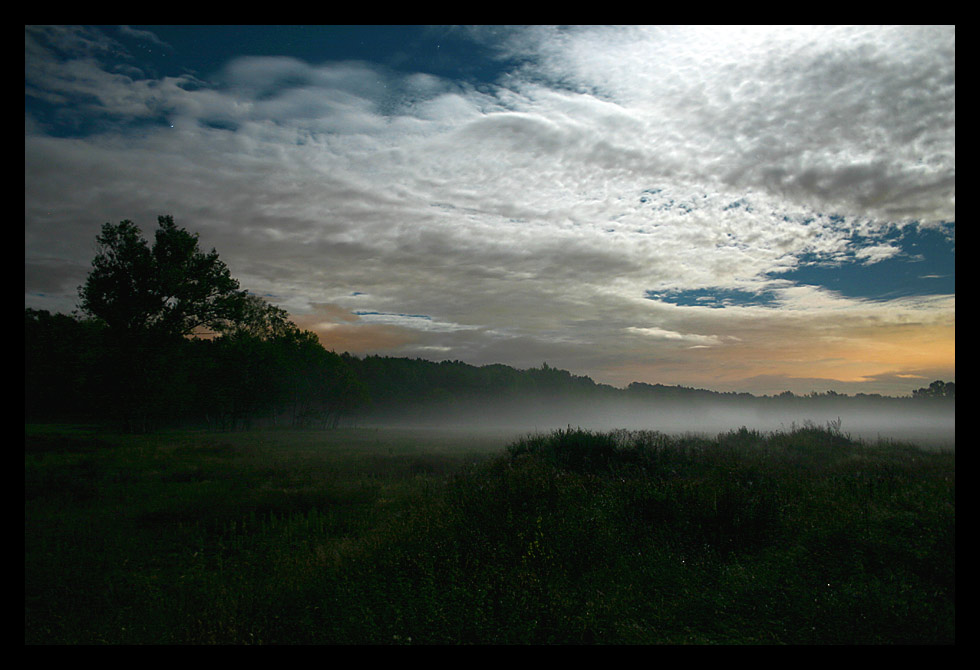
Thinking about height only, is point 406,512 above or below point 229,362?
below

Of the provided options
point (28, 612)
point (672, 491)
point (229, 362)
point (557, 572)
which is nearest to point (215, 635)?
point (28, 612)

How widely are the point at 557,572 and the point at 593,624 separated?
53.8 inches

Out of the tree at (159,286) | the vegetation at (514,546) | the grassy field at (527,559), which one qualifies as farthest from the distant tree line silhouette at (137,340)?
the grassy field at (527,559)

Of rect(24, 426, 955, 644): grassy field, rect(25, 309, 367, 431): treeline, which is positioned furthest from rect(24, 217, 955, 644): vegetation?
rect(25, 309, 367, 431): treeline

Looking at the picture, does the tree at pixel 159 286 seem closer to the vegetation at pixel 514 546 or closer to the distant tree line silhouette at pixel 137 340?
the distant tree line silhouette at pixel 137 340

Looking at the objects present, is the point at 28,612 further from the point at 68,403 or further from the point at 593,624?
the point at 68,403

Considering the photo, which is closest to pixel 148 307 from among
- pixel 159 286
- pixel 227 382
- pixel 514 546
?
pixel 159 286

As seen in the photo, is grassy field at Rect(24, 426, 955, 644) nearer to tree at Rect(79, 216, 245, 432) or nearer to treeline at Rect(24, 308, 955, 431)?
treeline at Rect(24, 308, 955, 431)

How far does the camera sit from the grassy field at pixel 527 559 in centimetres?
582

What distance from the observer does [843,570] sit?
23.3 feet

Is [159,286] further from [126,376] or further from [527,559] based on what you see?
[527,559]

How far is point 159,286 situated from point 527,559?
3246 centimetres

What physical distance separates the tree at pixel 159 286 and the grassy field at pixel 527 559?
18165mm

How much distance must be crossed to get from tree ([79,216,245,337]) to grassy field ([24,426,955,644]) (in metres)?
18.2
